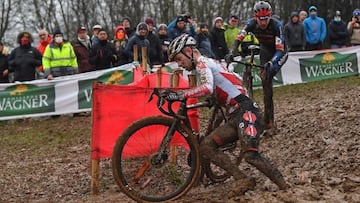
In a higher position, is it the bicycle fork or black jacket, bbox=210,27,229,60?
black jacket, bbox=210,27,229,60

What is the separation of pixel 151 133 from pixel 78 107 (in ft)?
25.6

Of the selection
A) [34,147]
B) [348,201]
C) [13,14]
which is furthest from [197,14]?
[348,201]

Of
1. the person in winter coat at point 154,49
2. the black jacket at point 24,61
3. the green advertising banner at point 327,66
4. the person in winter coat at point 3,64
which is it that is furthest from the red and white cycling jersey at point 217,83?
the green advertising banner at point 327,66

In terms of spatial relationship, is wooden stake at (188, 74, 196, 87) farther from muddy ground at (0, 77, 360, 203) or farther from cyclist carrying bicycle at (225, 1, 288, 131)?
muddy ground at (0, 77, 360, 203)

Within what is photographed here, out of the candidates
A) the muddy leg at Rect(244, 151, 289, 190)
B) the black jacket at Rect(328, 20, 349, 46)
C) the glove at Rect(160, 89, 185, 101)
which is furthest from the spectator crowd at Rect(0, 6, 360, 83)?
the muddy leg at Rect(244, 151, 289, 190)

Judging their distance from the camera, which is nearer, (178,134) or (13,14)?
(178,134)

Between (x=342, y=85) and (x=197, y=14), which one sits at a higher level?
(x=197, y=14)

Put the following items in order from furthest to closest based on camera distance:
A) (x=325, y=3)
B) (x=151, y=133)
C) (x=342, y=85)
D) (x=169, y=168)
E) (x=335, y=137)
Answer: (x=325, y=3), (x=342, y=85), (x=335, y=137), (x=169, y=168), (x=151, y=133)

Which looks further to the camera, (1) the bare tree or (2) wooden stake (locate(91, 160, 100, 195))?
(1) the bare tree

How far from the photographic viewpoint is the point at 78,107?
45.1 ft

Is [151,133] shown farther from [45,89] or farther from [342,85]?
[342,85]

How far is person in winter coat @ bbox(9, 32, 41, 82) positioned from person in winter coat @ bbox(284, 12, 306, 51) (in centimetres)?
700

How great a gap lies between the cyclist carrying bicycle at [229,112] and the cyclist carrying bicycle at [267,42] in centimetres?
141

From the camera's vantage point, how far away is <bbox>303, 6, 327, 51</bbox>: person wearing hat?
1688 cm
